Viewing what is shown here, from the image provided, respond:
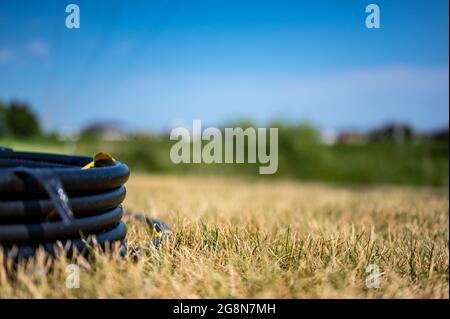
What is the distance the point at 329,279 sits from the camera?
267 centimetres

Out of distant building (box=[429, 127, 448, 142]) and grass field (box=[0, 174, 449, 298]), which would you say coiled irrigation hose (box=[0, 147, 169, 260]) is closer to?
grass field (box=[0, 174, 449, 298])

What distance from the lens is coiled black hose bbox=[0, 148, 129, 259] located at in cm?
266

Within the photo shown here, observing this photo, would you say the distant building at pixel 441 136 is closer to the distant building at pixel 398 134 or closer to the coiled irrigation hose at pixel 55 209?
the distant building at pixel 398 134

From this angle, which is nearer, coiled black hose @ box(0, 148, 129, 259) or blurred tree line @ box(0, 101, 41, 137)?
coiled black hose @ box(0, 148, 129, 259)

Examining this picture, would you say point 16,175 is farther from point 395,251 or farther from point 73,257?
point 395,251

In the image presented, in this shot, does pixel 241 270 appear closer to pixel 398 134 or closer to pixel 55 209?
pixel 55 209

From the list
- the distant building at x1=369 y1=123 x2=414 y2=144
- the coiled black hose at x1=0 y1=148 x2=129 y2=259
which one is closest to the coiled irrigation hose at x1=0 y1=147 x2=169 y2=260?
the coiled black hose at x1=0 y1=148 x2=129 y2=259

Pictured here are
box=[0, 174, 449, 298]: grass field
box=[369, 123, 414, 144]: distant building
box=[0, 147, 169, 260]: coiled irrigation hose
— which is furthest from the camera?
box=[369, 123, 414, 144]: distant building

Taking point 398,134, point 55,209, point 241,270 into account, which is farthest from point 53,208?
point 398,134

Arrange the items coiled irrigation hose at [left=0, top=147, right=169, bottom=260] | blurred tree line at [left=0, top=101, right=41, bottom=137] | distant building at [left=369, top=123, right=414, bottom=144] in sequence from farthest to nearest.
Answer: blurred tree line at [left=0, top=101, right=41, bottom=137]
distant building at [left=369, top=123, right=414, bottom=144]
coiled irrigation hose at [left=0, top=147, right=169, bottom=260]

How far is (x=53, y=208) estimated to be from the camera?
2727 millimetres

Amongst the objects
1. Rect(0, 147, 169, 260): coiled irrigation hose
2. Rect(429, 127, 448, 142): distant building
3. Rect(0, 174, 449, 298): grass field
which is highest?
Rect(429, 127, 448, 142): distant building

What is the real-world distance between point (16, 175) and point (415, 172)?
20.9 meters
